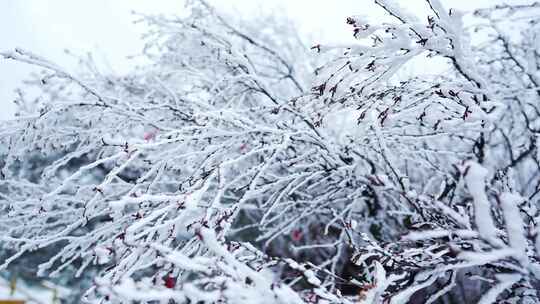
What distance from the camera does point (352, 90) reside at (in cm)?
226

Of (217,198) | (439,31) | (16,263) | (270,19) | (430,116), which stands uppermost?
(270,19)

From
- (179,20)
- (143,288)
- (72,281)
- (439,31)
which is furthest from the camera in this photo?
(72,281)

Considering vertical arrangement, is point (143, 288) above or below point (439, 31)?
below

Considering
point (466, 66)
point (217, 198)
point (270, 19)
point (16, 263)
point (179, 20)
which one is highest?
point (270, 19)

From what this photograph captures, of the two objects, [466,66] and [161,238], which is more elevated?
[466,66]

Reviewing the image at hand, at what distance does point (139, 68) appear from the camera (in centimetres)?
612

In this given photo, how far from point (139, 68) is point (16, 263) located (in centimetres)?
1008

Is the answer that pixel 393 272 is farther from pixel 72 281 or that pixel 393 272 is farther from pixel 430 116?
pixel 72 281

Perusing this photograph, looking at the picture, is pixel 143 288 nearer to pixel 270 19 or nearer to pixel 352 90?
pixel 352 90

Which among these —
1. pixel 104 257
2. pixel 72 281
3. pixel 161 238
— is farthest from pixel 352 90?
pixel 72 281

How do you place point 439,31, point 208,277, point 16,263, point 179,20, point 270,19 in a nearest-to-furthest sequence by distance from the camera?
point 208,277 → point 439,31 → point 179,20 → point 270,19 → point 16,263

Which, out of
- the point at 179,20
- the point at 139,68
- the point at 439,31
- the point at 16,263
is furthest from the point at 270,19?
the point at 16,263

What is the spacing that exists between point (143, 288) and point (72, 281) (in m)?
12.5

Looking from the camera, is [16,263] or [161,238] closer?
[161,238]
